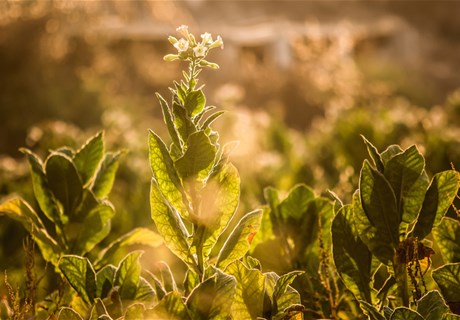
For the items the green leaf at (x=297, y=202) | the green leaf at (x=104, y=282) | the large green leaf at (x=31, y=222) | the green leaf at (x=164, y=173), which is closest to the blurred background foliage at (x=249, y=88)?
the large green leaf at (x=31, y=222)

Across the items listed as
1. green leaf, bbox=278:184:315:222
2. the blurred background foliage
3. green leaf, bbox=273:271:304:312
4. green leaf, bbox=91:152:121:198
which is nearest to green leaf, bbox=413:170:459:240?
green leaf, bbox=273:271:304:312

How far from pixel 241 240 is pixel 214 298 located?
0.13 m

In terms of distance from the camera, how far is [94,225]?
1.32 m

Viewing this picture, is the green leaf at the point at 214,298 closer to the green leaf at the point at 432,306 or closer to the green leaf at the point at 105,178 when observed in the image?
the green leaf at the point at 432,306

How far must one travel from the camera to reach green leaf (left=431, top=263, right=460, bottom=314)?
102 centimetres

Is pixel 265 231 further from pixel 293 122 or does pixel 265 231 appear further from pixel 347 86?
pixel 293 122

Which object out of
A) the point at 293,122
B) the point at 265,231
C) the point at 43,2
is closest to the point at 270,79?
the point at 293,122

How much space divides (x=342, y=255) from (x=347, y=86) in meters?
10.6

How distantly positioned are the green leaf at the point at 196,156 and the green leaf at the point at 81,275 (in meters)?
0.26

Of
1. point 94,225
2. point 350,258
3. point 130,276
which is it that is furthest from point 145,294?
point 350,258

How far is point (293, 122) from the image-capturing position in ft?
53.2

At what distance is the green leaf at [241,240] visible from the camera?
0.98 meters

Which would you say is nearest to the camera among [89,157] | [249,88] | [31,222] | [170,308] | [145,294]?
[170,308]

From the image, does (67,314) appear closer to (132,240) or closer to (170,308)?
(170,308)
